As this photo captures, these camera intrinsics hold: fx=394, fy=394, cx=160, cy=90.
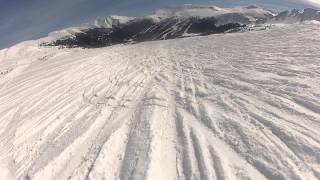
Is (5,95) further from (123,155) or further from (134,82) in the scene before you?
Result: (123,155)

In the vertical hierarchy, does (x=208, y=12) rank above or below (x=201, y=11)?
below

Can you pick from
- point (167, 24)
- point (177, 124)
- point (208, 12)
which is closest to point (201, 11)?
point (208, 12)

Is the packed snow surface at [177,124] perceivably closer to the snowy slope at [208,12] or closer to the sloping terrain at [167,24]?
the sloping terrain at [167,24]

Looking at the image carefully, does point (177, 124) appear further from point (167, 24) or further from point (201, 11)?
point (201, 11)

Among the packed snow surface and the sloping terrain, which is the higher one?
the packed snow surface

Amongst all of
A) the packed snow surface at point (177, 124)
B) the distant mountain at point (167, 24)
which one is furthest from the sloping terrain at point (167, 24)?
the packed snow surface at point (177, 124)

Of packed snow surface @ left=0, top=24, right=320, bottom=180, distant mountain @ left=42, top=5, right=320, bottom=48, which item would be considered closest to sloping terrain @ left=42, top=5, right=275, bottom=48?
distant mountain @ left=42, top=5, right=320, bottom=48

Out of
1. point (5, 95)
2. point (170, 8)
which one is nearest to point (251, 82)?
point (5, 95)

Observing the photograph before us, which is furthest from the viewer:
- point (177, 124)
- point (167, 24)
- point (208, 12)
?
point (208, 12)

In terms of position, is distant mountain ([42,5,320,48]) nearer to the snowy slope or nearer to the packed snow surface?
the snowy slope
